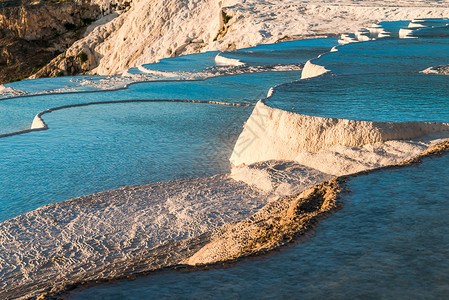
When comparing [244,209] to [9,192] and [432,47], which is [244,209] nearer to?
[9,192]

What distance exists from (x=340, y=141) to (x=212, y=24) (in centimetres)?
2343

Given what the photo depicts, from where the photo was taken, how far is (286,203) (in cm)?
465

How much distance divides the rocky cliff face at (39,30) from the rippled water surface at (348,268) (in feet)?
114

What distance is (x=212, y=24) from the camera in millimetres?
28266

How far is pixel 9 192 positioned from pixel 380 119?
419cm

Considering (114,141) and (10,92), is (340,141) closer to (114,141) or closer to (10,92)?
(114,141)

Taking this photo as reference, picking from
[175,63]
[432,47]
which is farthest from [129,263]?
[175,63]

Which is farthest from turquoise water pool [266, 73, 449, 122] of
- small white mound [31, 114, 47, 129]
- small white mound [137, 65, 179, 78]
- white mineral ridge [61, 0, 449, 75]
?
white mineral ridge [61, 0, 449, 75]

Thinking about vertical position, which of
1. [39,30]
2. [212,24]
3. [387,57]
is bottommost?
[387,57]

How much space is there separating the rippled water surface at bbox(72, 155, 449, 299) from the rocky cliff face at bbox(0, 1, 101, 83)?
34610 millimetres

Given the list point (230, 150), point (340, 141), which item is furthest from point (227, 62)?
point (340, 141)

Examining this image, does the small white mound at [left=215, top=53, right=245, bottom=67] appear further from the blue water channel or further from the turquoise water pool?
the turquoise water pool

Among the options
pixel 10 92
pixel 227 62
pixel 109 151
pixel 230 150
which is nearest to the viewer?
pixel 109 151

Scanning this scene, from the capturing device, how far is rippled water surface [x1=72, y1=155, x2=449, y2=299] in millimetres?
2617
